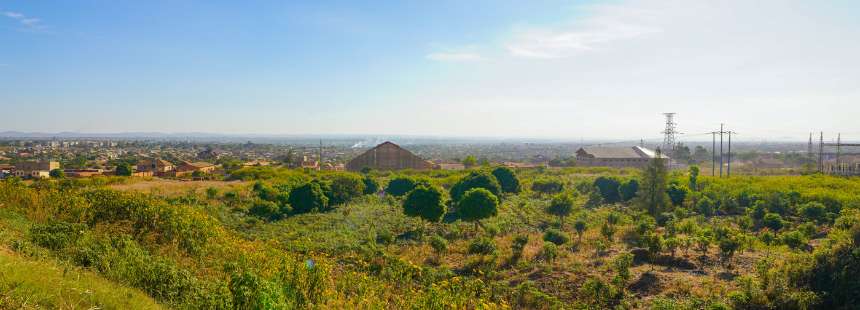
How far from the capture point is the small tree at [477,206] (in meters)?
17.4

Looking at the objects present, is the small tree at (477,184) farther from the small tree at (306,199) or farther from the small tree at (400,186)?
the small tree at (306,199)

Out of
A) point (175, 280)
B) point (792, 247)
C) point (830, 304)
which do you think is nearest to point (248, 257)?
point (175, 280)

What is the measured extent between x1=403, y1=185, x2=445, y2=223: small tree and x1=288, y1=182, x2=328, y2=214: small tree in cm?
511

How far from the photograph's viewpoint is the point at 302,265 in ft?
28.4

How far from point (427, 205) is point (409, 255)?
3914mm

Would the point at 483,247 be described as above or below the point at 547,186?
above

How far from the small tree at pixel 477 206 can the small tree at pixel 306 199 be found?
689 cm

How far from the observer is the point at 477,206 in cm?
1745

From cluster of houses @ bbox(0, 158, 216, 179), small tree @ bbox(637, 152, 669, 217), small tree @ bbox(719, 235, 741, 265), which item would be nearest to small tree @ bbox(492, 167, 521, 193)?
small tree @ bbox(637, 152, 669, 217)

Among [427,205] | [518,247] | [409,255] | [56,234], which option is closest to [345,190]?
[427,205]

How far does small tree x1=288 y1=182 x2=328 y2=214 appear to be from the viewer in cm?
2112

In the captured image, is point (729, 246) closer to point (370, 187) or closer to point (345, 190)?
point (345, 190)

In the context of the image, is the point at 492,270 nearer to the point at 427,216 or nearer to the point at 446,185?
the point at 427,216

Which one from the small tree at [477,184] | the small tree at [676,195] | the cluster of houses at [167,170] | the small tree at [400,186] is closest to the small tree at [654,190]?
the small tree at [676,195]
